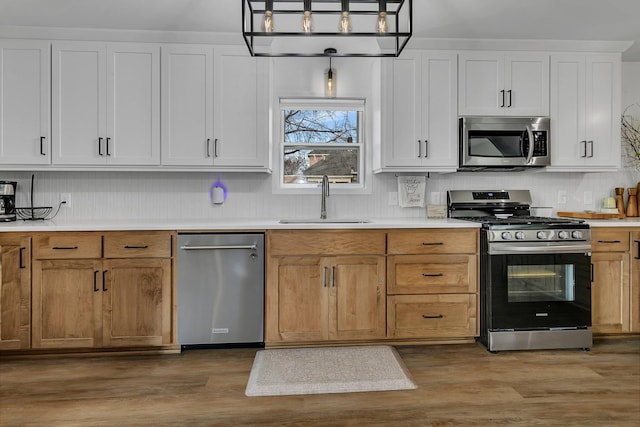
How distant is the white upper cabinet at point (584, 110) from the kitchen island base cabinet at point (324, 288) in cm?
177

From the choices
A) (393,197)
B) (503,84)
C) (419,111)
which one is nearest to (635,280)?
(503,84)

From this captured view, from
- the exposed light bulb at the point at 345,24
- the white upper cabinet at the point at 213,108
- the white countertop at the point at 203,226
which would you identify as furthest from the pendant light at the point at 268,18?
the white countertop at the point at 203,226

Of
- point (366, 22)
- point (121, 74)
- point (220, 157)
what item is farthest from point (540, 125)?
point (121, 74)

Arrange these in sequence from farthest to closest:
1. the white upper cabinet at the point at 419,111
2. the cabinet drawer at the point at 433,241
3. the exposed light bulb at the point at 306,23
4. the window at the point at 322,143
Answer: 1. the window at the point at 322,143
2. the white upper cabinet at the point at 419,111
3. the cabinet drawer at the point at 433,241
4. the exposed light bulb at the point at 306,23

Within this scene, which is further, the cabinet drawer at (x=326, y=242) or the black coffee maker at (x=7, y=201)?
the black coffee maker at (x=7, y=201)

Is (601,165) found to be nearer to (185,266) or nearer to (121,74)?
(185,266)

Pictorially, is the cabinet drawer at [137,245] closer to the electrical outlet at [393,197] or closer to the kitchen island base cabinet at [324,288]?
the kitchen island base cabinet at [324,288]

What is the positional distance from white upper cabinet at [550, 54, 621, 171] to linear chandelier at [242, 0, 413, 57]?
1339 mm

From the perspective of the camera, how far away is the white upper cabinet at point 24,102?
295 centimetres

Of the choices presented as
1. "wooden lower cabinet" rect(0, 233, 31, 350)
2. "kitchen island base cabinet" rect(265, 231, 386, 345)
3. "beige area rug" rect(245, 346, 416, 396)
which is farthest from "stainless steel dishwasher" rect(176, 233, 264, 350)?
"wooden lower cabinet" rect(0, 233, 31, 350)

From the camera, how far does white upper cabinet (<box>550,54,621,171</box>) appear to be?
3262 millimetres

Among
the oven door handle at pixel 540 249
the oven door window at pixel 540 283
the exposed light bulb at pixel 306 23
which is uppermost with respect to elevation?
the exposed light bulb at pixel 306 23

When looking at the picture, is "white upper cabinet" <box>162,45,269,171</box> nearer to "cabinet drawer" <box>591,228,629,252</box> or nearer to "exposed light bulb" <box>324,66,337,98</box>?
"exposed light bulb" <box>324,66,337,98</box>

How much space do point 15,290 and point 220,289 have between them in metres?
1.29
